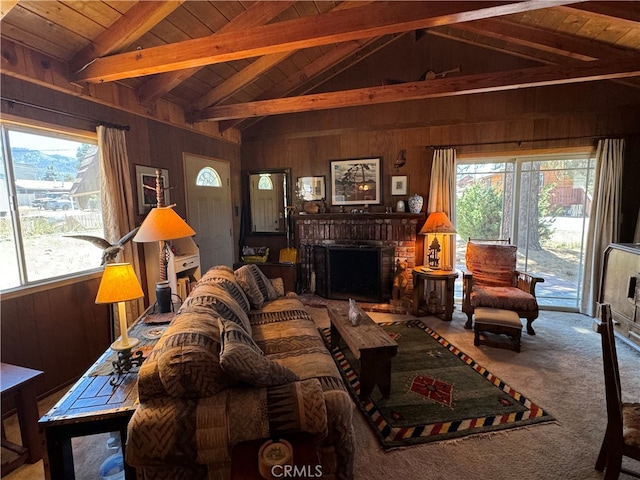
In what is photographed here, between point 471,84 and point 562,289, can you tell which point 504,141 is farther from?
Answer: point 562,289

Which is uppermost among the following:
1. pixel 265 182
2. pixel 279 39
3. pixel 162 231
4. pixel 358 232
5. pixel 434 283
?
pixel 279 39

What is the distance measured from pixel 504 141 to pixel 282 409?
439cm

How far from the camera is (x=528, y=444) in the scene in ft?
6.33

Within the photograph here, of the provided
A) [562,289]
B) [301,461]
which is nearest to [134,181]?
[301,461]

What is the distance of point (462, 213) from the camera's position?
4.54 m

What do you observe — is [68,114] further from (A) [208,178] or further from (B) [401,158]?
(B) [401,158]

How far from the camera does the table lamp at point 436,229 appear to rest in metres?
4.03

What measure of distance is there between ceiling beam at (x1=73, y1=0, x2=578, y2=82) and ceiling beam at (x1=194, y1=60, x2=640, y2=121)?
137 centimetres

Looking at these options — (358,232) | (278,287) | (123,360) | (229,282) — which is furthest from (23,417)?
(358,232)

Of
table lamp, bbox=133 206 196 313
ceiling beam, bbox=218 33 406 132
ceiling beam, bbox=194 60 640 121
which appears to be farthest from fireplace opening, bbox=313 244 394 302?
table lamp, bbox=133 206 196 313

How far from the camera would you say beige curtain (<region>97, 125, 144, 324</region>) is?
288 centimetres

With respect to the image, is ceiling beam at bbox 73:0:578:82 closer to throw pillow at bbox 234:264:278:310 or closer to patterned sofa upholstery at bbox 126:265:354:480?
throw pillow at bbox 234:264:278:310

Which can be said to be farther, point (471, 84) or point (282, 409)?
point (471, 84)

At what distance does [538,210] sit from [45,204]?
551cm
